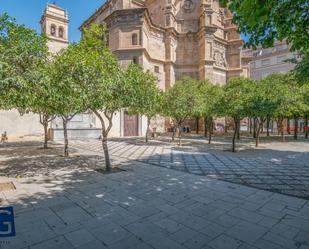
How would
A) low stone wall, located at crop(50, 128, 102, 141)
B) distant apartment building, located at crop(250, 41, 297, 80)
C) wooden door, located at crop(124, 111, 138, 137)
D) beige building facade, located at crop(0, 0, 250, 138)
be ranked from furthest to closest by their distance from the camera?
distant apartment building, located at crop(250, 41, 297, 80) < beige building facade, located at crop(0, 0, 250, 138) < wooden door, located at crop(124, 111, 138, 137) < low stone wall, located at crop(50, 128, 102, 141)

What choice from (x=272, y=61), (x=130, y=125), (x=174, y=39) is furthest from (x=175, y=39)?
(x=272, y=61)

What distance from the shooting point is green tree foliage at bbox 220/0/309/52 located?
3.22 m

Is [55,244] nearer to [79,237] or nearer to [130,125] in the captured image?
[79,237]

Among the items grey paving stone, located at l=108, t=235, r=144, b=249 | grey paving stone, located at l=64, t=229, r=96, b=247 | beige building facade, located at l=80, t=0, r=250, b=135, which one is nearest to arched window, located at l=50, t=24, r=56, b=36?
beige building facade, located at l=80, t=0, r=250, b=135

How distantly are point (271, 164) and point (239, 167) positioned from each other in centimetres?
177

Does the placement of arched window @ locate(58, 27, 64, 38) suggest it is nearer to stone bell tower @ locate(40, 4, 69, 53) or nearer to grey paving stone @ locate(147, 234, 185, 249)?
stone bell tower @ locate(40, 4, 69, 53)

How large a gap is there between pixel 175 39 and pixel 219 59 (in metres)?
8.39

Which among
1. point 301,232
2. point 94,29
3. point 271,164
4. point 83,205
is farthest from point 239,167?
point 94,29

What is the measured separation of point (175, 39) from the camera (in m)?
35.7

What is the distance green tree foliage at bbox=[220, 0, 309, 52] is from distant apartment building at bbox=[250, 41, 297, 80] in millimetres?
52769

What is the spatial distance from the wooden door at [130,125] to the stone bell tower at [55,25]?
23.3 m

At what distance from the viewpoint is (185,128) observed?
108 ft

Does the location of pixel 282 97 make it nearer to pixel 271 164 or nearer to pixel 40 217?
pixel 271 164

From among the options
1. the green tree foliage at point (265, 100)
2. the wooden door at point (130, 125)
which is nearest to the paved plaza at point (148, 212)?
the green tree foliage at point (265, 100)
